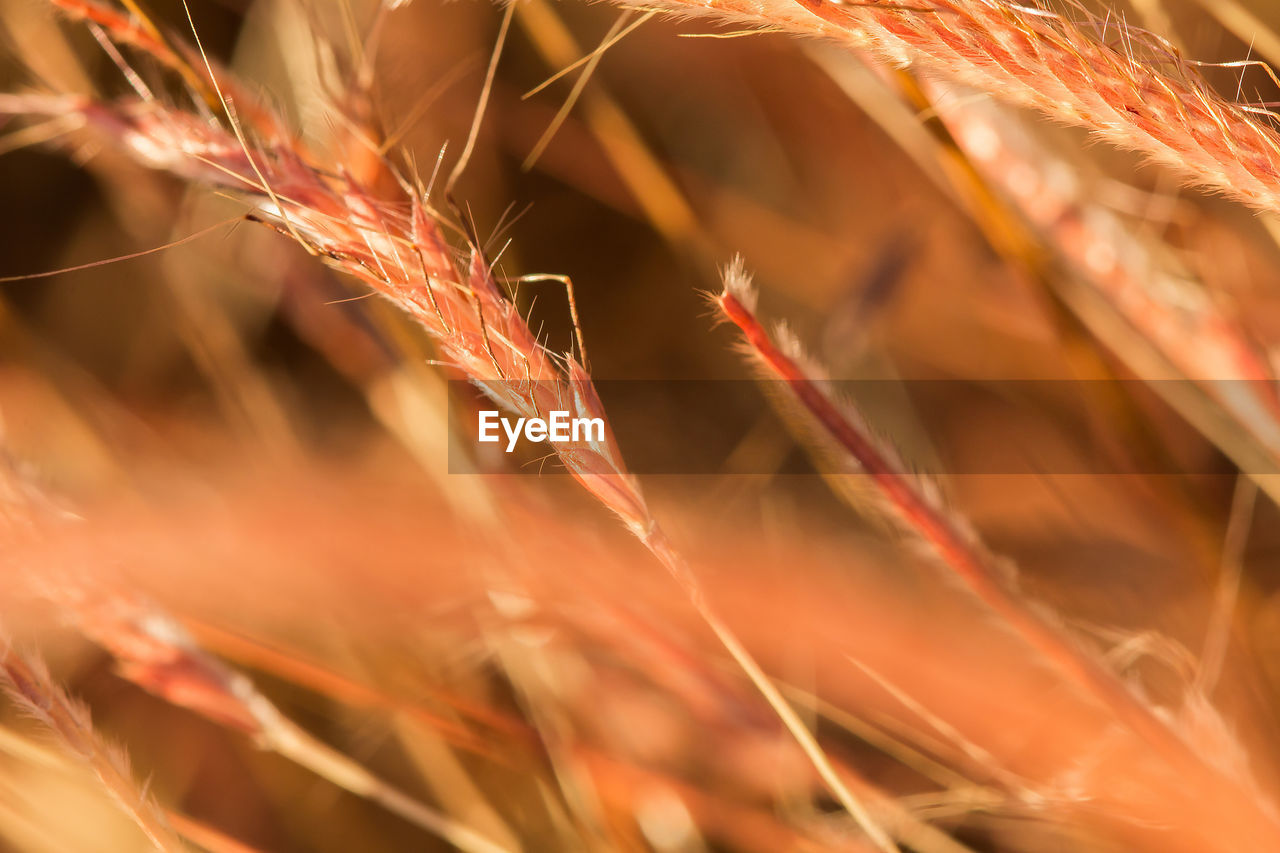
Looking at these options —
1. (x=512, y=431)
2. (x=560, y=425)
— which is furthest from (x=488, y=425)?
(x=560, y=425)

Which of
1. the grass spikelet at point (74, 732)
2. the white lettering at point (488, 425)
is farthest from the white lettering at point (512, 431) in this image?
the grass spikelet at point (74, 732)

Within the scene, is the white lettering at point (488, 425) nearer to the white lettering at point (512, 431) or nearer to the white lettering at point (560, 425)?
the white lettering at point (512, 431)

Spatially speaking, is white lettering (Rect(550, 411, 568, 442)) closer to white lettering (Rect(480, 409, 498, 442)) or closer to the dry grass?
the dry grass

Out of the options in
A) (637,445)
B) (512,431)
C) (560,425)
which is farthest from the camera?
(637,445)

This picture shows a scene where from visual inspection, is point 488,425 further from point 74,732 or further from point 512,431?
point 74,732

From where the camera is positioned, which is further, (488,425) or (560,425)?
(488,425)

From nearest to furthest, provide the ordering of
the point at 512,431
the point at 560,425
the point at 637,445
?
the point at 560,425 → the point at 512,431 → the point at 637,445

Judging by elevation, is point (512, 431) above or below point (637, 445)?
above

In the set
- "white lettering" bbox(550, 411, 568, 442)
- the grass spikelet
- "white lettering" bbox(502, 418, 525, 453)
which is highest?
"white lettering" bbox(550, 411, 568, 442)

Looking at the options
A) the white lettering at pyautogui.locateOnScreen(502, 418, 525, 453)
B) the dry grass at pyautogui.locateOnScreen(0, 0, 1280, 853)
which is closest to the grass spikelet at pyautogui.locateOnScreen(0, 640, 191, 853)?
the dry grass at pyautogui.locateOnScreen(0, 0, 1280, 853)

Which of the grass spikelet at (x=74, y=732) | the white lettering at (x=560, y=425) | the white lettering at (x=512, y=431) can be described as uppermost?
the white lettering at (x=560, y=425)

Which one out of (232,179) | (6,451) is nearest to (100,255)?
(6,451)
